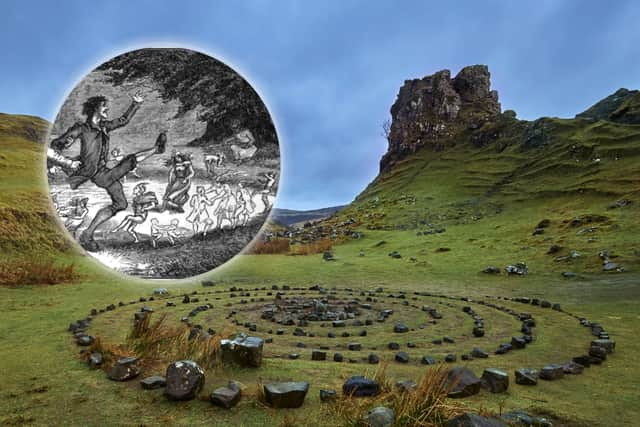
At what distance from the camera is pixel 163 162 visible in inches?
419

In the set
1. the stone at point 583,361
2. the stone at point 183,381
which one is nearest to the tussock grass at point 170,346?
the stone at point 183,381

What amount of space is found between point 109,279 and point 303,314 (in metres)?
9.73

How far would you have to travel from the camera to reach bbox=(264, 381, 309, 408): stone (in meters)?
5.23

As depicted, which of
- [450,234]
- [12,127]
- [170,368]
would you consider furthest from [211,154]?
[12,127]

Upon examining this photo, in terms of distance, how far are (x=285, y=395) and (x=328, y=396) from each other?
1.90 feet

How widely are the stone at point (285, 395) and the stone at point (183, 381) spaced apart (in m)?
0.96

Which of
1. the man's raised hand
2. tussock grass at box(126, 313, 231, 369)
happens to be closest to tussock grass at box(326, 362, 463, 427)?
tussock grass at box(126, 313, 231, 369)

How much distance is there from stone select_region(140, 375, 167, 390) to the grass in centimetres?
18

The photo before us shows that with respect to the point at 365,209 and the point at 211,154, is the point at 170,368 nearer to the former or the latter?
the point at 211,154

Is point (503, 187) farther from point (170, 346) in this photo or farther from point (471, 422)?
point (471, 422)

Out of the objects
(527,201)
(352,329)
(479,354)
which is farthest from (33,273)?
(527,201)

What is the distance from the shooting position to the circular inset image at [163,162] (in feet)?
33.2

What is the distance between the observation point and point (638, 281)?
15.1 meters

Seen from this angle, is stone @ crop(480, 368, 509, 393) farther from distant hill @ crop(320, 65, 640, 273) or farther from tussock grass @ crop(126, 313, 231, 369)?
distant hill @ crop(320, 65, 640, 273)
